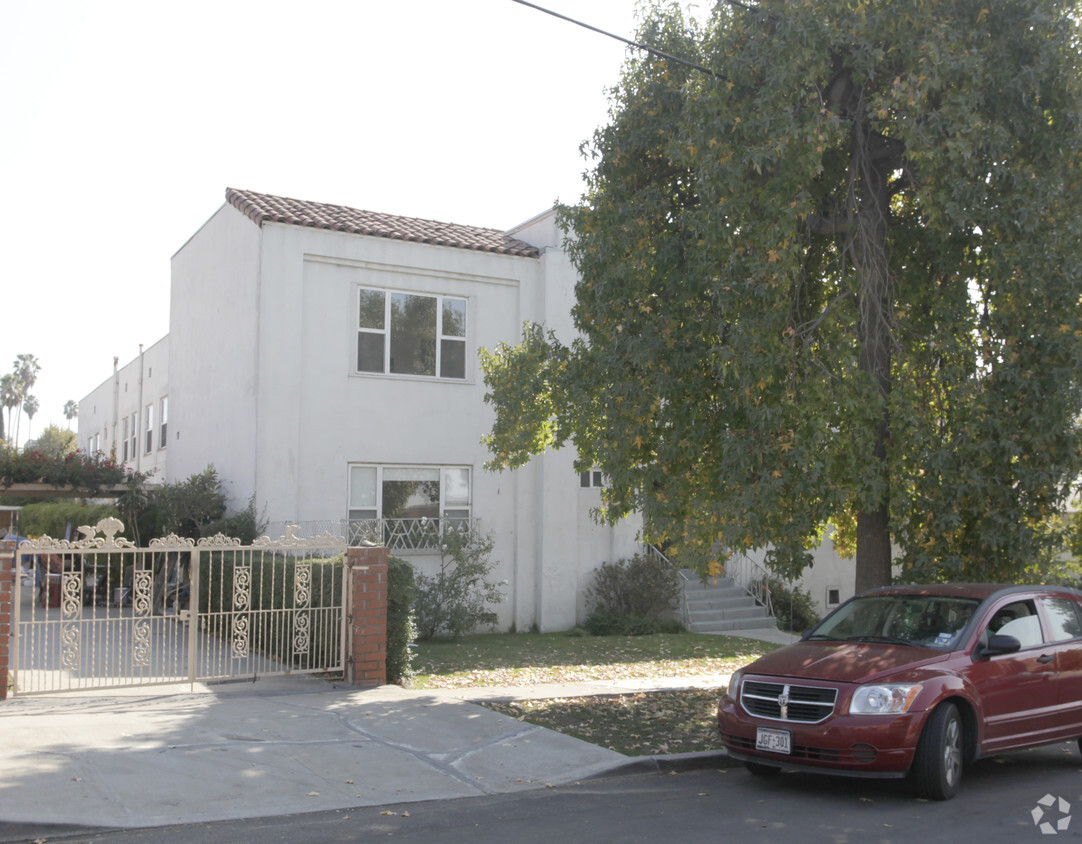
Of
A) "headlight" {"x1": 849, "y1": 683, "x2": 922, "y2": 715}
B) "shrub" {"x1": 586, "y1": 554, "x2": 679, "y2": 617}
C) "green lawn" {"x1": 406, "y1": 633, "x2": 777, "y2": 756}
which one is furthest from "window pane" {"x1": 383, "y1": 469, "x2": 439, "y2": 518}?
"headlight" {"x1": 849, "y1": 683, "x2": 922, "y2": 715}

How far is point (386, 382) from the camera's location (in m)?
16.8

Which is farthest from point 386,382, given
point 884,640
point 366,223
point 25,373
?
point 25,373

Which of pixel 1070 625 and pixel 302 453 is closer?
pixel 1070 625

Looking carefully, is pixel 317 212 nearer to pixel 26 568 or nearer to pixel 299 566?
pixel 299 566

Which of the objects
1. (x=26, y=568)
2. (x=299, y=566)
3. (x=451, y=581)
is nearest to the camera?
(x=299, y=566)

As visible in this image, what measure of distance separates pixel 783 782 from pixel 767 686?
32.0 inches

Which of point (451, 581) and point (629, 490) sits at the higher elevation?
point (629, 490)

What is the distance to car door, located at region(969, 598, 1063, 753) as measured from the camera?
729cm

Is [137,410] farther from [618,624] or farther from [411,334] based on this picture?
[618,624]

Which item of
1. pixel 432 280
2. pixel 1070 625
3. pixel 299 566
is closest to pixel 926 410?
pixel 1070 625

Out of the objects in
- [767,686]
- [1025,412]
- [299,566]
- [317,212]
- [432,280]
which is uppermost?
[317,212]

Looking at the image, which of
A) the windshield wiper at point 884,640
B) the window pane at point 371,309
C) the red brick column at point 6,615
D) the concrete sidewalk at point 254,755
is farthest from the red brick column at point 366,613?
the window pane at point 371,309

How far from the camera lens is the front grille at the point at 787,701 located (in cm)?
697

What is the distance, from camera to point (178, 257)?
73.7 feet
